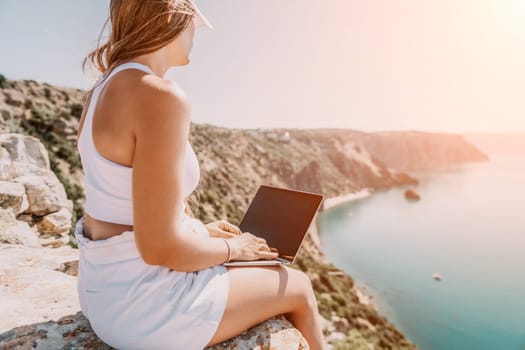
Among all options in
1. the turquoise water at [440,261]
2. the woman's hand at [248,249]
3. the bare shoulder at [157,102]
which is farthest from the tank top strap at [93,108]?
the turquoise water at [440,261]

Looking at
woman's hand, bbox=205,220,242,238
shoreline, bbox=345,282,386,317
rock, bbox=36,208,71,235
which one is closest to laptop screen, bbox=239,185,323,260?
woman's hand, bbox=205,220,242,238

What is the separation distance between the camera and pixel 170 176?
86 cm

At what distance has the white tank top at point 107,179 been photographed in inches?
37.1

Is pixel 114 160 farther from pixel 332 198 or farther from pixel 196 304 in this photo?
pixel 332 198

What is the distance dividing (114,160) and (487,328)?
28087mm

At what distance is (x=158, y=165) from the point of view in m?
0.84

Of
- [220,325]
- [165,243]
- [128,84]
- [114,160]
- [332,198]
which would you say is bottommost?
[332,198]

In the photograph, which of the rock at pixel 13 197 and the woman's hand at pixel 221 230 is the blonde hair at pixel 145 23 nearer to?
the woman's hand at pixel 221 230

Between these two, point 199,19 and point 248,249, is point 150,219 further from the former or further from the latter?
point 199,19

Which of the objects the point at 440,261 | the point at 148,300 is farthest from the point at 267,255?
the point at 440,261

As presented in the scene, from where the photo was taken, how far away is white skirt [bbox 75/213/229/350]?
0.98 metres

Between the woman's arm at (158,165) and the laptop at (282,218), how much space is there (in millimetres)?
519

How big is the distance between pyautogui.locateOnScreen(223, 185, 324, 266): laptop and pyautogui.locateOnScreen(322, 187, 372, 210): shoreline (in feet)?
175

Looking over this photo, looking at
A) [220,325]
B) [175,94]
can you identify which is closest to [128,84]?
[175,94]
